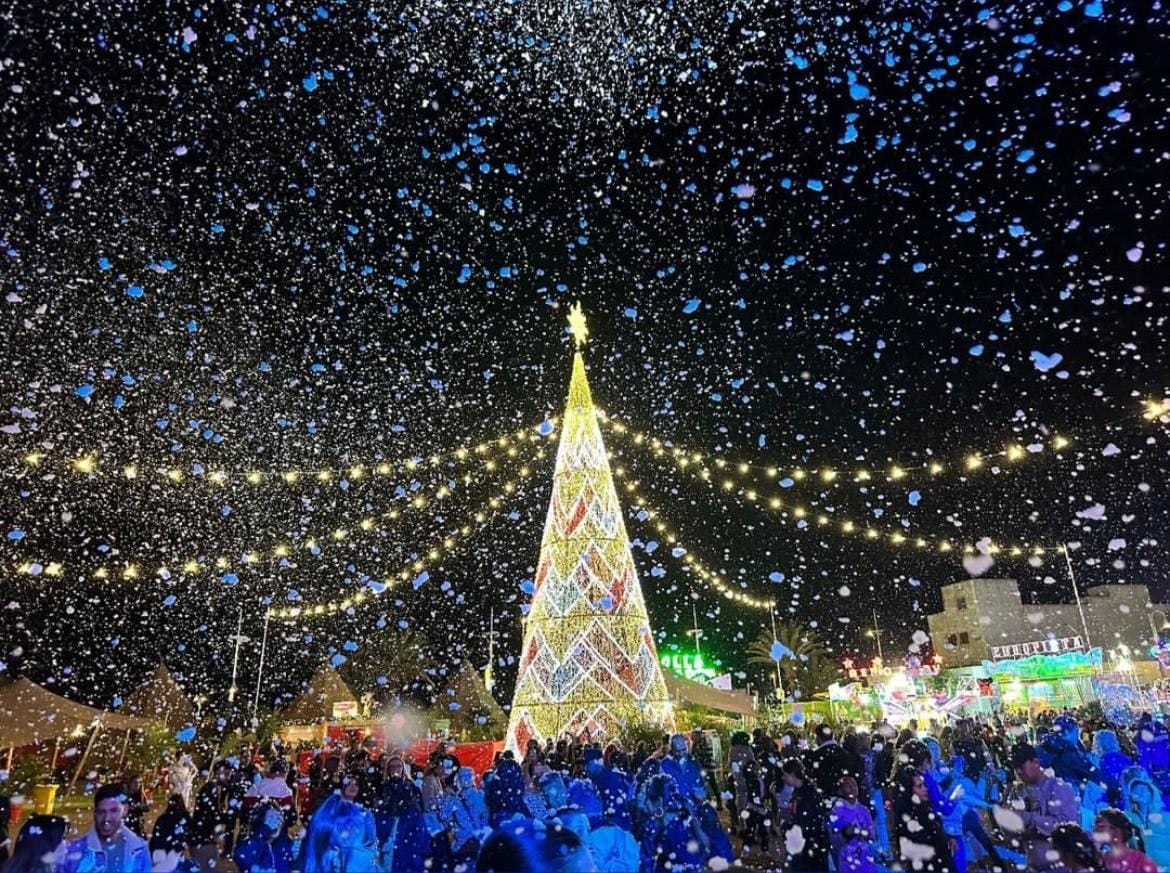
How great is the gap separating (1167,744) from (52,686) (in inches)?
1220

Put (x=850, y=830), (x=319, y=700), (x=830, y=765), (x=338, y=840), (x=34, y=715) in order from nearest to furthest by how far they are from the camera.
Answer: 1. (x=338, y=840)
2. (x=850, y=830)
3. (x=830, y=765)
4. (x=34, y=715)
5. (x=319, y=700)

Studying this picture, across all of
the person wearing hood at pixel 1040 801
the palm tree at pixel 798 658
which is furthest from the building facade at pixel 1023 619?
the person wearing hood at pixel 1040 801

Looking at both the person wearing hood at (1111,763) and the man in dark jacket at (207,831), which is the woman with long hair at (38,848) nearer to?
the man in dark jacket at (207,831)

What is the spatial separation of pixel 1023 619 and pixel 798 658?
1487 centimetres

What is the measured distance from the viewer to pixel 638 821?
5.39 metres

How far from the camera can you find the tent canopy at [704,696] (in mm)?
20078

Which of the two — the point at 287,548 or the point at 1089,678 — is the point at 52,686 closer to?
the point at 287,548

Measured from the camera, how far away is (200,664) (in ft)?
106

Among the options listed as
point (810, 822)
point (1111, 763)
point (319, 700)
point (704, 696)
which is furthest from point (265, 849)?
point (319, 700)

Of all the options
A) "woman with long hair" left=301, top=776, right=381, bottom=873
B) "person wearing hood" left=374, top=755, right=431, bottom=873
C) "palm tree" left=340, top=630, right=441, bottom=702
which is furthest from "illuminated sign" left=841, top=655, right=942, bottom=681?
"woman with long hair" left=301, top=776, right=381, bottom=873

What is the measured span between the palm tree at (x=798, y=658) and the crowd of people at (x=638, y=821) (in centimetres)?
4307

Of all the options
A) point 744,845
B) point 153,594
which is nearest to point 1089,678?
point 744,845

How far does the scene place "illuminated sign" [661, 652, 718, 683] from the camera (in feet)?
148

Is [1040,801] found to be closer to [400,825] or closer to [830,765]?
[830,765]
